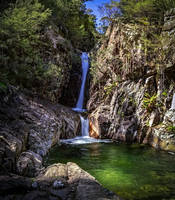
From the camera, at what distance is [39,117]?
1008 cm

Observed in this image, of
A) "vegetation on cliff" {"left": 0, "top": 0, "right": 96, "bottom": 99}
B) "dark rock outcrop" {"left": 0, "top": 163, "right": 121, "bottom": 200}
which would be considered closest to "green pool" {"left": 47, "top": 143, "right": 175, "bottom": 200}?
"dark rock outcrop" {"left": 0, "top": 163, "right": 121, "bottom": 200}

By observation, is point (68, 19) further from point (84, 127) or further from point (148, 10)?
point (84, 127)

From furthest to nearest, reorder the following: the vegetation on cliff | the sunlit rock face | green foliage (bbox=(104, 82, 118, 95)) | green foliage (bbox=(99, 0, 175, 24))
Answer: green foliage (bbox=(104, 82, 118, 95)), green foliage (bbox=(99, 0, 175, 24)), the vegetation on cliff, the sunlit rock face

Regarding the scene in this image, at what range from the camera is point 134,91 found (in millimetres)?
13281

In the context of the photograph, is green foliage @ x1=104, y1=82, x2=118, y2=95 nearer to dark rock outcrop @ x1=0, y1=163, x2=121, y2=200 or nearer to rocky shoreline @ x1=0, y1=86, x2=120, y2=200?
rocky shoreline @ x1=0, y1=86, x2=120, y2=200

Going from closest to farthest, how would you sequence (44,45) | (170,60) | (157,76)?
(170,60) < (157,76) < (44,45)

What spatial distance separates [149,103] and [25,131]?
799 centimetres

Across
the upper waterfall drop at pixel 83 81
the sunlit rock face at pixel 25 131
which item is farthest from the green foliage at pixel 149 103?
the upper waterfall drop at pixel 83 81

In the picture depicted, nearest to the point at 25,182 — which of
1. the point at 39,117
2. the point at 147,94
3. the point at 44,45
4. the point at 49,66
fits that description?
the point at 39,117

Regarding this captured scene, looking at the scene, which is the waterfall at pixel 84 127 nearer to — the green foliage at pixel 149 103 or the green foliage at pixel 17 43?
the green foliage at pixel 149 103

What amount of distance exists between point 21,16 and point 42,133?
24.0 feet

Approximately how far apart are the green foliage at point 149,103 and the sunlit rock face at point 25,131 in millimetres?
5510

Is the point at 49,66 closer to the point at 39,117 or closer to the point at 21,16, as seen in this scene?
A: the point at 21,16

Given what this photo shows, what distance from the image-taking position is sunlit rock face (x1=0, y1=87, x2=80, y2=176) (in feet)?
15.8
